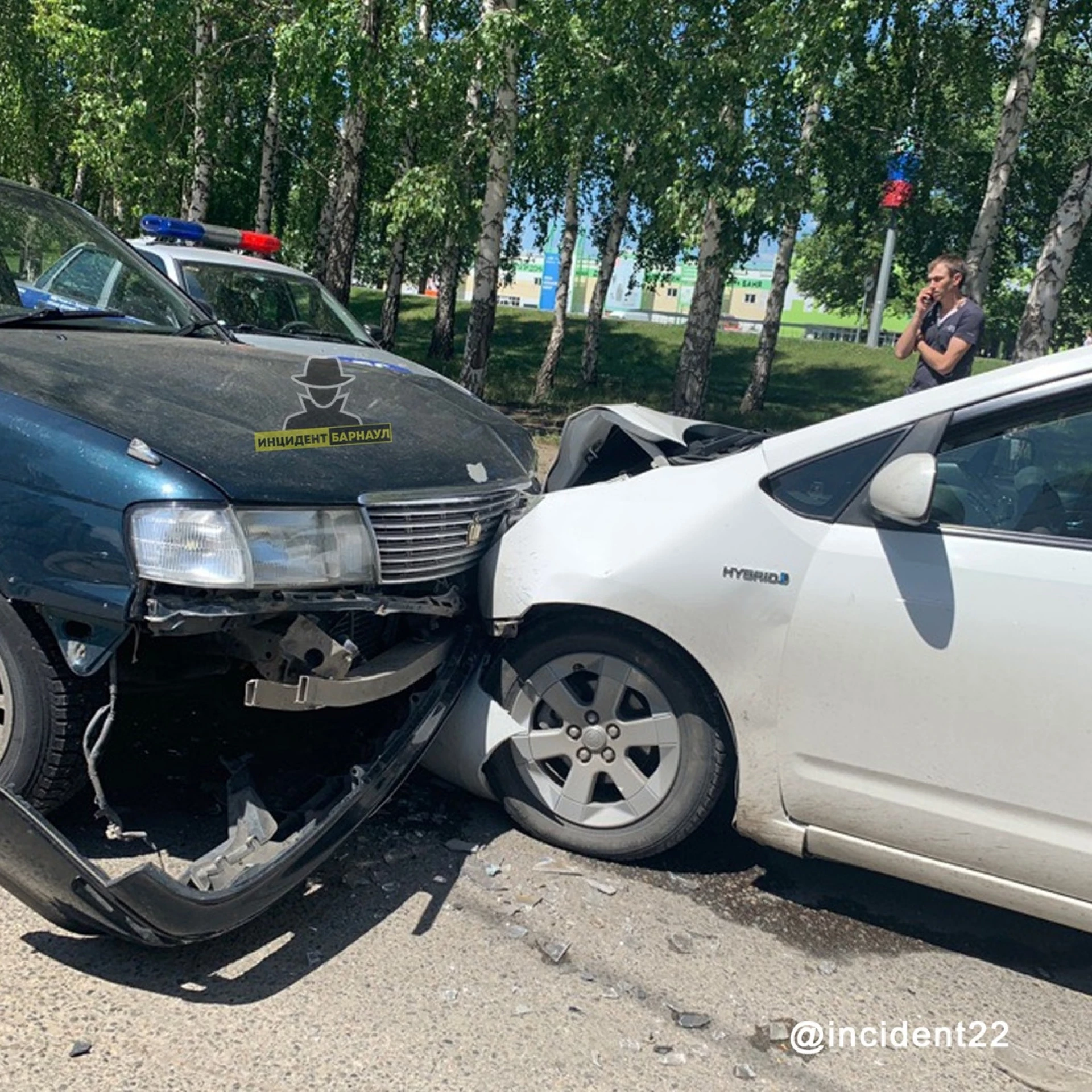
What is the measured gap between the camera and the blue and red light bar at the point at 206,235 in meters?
9.23

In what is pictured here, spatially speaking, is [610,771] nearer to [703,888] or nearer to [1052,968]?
[703,888]

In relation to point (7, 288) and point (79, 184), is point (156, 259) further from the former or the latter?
point (79, 184)

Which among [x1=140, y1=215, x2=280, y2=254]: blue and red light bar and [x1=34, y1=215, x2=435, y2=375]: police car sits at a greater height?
[x1=140, y1=215, x2=280, y2=254]: blue and red light bar

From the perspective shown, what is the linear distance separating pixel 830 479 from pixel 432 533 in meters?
1.16

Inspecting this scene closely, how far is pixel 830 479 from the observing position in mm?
3061

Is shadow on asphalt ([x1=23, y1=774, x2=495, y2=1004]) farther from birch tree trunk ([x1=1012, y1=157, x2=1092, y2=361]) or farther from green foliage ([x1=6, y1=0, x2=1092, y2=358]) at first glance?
birch tree trunk ([x1=1012, y1=157, x2=1092, y2=361])

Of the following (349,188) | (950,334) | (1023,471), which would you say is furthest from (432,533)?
(349,188)

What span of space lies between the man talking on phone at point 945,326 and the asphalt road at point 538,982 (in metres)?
3.56

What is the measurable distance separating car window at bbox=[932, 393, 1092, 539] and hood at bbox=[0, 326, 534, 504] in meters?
1.43

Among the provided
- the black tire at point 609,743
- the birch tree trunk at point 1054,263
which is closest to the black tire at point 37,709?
the black tire at point 609,743

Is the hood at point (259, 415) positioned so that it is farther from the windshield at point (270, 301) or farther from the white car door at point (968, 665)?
the windshield at point (270, 301)

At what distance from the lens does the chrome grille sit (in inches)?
119

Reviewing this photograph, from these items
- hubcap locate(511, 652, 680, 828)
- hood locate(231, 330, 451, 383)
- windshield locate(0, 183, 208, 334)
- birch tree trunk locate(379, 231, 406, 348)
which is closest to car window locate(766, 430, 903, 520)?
hubcap locate(511, 652, 680, 828)

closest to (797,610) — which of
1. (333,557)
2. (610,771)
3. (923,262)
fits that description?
(610,771)
